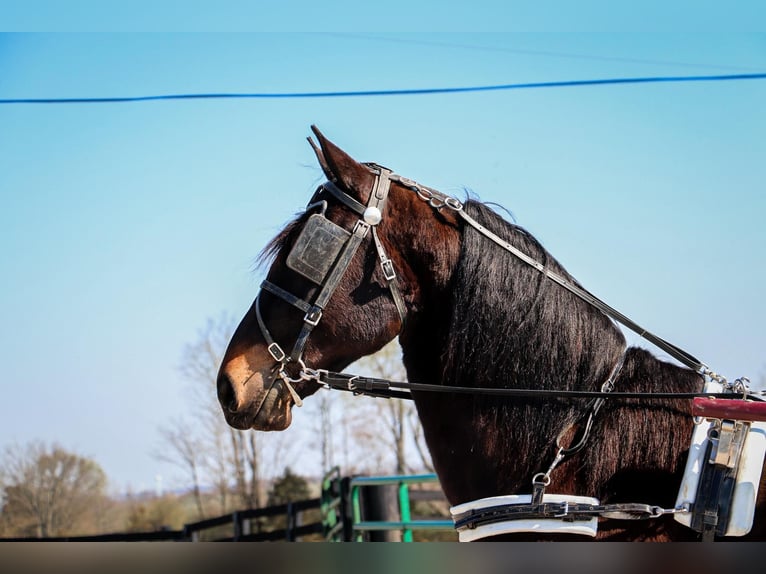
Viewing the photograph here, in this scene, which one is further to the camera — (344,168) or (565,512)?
(344,168)

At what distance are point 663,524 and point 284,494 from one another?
69.6 ft

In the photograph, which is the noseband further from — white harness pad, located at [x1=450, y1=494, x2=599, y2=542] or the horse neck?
white harness pad, located at [x1=450, y1=494, x2=599, y2=542]

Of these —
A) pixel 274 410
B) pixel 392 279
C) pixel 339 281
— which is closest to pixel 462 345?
pixel 392 279

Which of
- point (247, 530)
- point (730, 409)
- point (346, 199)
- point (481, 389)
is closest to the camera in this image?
point (730, 409)

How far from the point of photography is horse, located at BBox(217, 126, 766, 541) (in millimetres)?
2465

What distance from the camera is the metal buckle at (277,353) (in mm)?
2596

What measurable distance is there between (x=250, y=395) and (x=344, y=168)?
0.93 meters

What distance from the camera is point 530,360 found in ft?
8.42

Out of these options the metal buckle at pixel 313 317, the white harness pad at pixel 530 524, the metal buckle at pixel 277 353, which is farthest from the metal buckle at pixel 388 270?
the white harness pad at pixel 530 524

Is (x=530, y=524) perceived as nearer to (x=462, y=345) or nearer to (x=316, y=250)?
(x=462, y=345)

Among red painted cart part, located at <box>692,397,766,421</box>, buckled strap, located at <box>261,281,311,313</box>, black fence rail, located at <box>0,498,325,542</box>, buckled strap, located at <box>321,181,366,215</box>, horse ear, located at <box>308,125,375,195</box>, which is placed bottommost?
black fence rail, located at <box>0,498,325,542</box>

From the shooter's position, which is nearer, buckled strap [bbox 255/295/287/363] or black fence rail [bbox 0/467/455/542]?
buckled strap [bbox 255/295/287/363]

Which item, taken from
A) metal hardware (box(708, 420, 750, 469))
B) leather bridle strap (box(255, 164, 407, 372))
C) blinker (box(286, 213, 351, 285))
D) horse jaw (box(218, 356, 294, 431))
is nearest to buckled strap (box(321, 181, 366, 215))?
leather bridle strap (box(255, 164, 407, 372))

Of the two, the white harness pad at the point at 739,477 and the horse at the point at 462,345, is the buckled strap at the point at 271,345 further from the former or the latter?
the white harness pad at the point at 739,477
